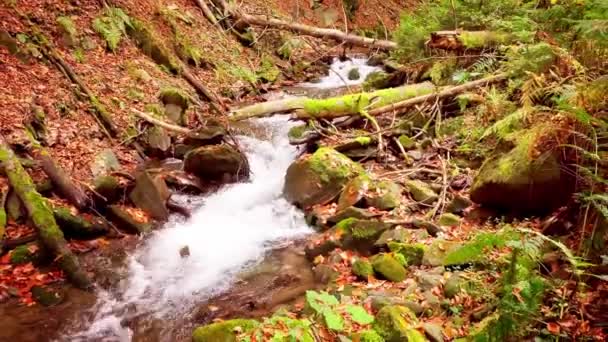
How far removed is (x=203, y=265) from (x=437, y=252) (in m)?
3.24

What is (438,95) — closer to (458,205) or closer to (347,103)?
(347,103)

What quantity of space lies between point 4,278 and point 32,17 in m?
6.12

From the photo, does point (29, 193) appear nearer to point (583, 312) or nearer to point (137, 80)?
point (137, 80)

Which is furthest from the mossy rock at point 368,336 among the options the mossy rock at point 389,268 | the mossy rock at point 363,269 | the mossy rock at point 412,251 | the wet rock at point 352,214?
the wet rock at point 352,214

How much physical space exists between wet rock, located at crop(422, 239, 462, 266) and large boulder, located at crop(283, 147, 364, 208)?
2725 mm

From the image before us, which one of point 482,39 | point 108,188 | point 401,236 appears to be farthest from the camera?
point 482,39

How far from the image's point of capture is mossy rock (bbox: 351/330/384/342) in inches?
157

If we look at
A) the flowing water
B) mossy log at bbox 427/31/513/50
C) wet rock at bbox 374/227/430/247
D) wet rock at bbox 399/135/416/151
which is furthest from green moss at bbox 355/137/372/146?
wet rock at bbox 374/227/430/247

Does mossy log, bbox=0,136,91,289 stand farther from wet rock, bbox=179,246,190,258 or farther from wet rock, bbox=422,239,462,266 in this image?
wet rock, bbox=422,239,462,266

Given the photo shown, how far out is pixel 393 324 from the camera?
400 cm

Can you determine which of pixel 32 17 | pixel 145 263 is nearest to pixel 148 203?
pixel 145 263

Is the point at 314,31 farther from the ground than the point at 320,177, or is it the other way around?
the point at 314,31

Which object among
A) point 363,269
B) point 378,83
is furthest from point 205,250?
point 378,83

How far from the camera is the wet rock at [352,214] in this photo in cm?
720
